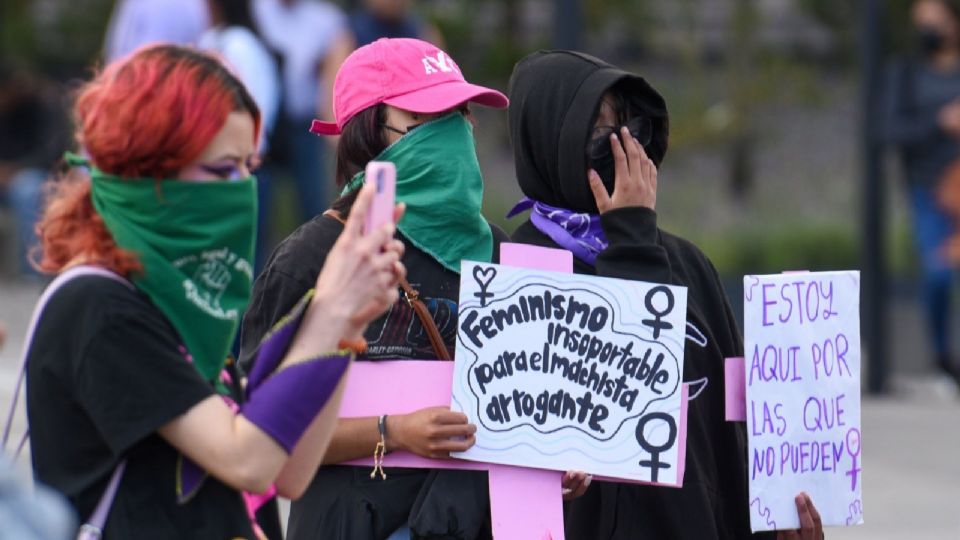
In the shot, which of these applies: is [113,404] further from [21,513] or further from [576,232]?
[576,232]

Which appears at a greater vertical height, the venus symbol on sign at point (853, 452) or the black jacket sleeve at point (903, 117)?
the black jacket sleeve at point (903, 117)

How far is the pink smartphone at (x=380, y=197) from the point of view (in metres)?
2.79

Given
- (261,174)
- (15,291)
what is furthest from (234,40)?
(15,291)

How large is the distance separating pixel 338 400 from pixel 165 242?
14.5 inches

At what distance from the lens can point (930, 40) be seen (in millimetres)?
9977

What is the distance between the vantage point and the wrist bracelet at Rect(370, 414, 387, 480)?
349 centimetres

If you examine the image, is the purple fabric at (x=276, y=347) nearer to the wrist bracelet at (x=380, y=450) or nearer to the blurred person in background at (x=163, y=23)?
the wrist bracelet at (x=380, y=450)

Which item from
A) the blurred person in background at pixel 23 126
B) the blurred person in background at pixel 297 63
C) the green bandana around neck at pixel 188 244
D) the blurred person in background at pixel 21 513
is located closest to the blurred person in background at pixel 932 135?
the blurred person in background at pixel 297 63

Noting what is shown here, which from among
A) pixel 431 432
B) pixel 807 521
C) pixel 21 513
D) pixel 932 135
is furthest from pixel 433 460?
pixel 932 135

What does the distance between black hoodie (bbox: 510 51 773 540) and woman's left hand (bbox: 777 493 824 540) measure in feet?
0.41

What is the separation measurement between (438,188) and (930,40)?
6966 millimetres

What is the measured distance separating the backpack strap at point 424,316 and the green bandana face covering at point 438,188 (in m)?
0.09

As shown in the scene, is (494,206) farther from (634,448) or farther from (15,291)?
(634,448)

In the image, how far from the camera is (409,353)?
3551 mm
